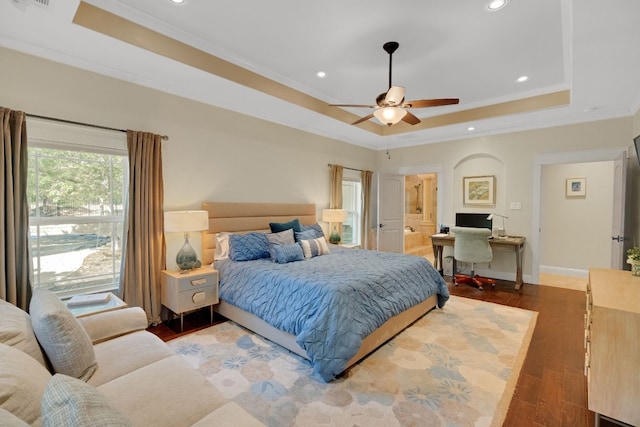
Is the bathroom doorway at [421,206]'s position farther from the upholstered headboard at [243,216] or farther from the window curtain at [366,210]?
the upholstered headboard at [243,216]

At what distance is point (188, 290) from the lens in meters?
3.10

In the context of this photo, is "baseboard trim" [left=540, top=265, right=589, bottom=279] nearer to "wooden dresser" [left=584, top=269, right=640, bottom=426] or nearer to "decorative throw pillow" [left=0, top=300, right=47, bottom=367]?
"wooden dresser" [left=584, top=269, right=640, bottom=426]

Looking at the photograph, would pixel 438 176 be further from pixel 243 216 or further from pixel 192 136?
pixel 192 136

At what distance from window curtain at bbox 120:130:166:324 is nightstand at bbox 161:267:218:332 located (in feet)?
0.49

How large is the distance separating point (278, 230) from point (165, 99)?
6.78ft

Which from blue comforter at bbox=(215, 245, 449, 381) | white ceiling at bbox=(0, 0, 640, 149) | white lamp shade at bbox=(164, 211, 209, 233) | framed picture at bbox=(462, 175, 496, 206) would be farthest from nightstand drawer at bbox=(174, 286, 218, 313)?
framed picture at bbox=(462, 175, 496, 206)

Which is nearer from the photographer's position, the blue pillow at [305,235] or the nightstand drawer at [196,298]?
the nightstand drawer at [196,298]

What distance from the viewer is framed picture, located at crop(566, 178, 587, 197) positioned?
530 centimetres

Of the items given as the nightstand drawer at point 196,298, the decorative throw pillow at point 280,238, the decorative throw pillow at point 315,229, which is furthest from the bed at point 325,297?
the decorative throw pillow at point 315,229

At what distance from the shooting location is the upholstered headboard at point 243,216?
12.2 ft

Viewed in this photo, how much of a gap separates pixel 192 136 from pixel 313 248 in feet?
6.64

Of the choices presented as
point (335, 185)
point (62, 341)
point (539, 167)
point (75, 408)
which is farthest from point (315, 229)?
point (75, 408)

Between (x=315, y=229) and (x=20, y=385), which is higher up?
(x=315, y=229)

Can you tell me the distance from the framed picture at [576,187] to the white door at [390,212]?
9.59 ft
